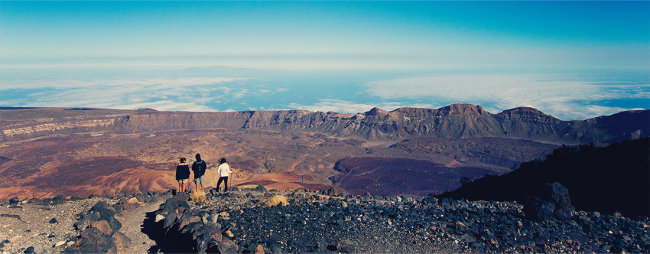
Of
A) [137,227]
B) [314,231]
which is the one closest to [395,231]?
[314,231]

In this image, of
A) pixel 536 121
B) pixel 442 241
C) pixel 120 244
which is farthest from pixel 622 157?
pixel 536 121

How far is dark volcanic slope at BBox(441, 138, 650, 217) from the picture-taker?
1169 centimetres

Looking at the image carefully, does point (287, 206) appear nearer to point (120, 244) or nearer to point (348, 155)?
point (120, 244)

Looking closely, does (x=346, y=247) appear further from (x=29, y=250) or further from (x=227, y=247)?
(x=29, y=250)

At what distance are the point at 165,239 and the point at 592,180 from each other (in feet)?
56.8

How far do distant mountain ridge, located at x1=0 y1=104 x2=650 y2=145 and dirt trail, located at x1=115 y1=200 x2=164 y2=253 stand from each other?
227 feet

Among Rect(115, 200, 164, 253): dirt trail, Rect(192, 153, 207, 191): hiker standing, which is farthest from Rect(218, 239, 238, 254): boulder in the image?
Rect(192, 153, 207, 191): hiker standing

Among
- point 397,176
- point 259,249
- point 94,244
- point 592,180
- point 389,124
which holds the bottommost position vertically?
point 397,176

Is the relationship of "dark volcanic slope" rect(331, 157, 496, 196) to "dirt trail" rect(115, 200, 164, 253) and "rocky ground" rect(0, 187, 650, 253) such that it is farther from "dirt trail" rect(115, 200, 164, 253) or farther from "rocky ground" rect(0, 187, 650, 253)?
"dirt trail" rect(115, 200, 164, 253)

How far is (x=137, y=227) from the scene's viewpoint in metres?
8.53

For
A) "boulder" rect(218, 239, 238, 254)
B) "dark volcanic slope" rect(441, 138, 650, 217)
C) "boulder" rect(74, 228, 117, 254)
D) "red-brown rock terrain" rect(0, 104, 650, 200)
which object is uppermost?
"boulder" rect(218, 239, 238, 254)

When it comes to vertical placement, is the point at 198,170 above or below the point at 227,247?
above

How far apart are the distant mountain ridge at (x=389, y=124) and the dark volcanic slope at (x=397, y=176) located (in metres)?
24.9

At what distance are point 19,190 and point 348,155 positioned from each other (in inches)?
1783
